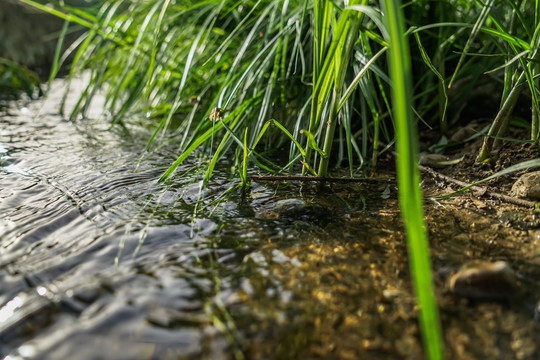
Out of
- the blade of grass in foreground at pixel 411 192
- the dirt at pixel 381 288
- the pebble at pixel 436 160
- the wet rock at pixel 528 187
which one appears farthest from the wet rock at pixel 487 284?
the pebble at pixel 436 160

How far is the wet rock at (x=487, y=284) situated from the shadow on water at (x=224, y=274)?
0.07ft

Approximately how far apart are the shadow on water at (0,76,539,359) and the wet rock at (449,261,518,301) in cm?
2

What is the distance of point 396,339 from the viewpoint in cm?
54

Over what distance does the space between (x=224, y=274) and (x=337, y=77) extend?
516mm

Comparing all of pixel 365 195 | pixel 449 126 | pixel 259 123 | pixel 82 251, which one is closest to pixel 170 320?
pixel 82 251

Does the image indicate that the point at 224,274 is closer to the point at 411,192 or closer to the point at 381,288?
the point at 381,288

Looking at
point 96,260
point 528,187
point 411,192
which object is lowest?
point 96,260

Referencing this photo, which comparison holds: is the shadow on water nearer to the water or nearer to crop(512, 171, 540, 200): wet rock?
the water

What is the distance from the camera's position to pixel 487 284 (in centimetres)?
61

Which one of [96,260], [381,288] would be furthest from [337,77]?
[96,260]

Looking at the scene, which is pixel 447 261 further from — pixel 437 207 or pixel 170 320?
pixel 170 320

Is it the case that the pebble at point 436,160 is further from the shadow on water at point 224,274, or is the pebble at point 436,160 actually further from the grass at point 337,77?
the shadow on water at point 224,274

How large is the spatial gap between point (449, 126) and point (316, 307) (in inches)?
46.9

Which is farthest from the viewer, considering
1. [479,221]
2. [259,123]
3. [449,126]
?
[449,126]
